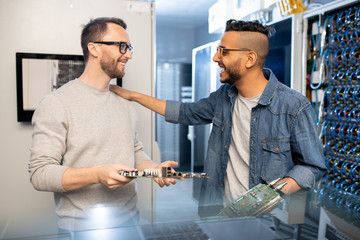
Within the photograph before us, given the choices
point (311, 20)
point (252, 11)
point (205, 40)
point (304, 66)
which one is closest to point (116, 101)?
point (304, 66)

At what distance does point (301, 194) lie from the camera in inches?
47.4

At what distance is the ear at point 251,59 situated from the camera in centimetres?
178

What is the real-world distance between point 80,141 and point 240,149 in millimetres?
819

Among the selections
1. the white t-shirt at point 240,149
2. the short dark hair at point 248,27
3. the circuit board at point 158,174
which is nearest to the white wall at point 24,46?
the short dark hair at point 248,27

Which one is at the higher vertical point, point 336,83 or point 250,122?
point 336,83

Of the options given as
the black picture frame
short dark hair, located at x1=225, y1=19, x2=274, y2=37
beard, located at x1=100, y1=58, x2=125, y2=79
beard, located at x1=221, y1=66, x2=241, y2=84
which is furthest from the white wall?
beard, located at x1=221, y1=66, x2=241, y2=84

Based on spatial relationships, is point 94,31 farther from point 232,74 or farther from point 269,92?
point 269,92

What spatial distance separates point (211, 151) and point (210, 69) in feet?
4.94

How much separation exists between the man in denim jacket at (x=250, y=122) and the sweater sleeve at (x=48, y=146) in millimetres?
474

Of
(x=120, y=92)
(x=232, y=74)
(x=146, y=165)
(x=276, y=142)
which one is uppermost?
(x=232, y=74)

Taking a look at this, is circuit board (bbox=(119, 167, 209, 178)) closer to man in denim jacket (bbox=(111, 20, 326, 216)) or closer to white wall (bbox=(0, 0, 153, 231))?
man in denim jacket (bbox=(111, 20, 326, 216))

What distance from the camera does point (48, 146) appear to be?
49.8 inches

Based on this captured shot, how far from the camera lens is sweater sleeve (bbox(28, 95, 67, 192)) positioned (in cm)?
120

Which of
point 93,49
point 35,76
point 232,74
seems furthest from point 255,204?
point 35,76
